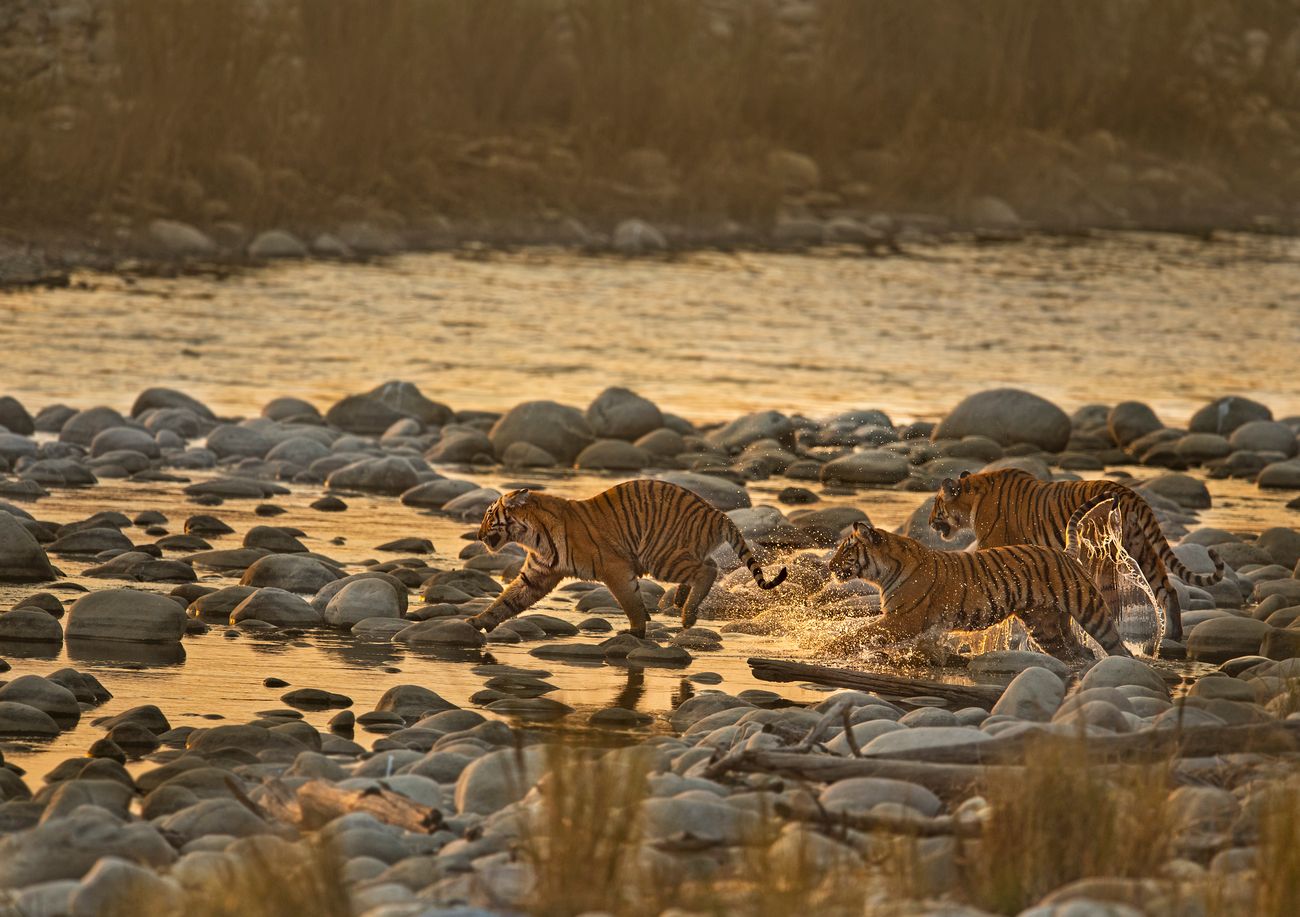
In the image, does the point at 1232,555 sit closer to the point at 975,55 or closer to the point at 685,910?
the point at 685,910

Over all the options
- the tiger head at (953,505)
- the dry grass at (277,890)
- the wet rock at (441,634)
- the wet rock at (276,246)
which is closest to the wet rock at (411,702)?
the wet rock at (441,634)

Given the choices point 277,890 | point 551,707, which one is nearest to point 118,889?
point 277,890

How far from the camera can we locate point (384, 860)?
210 inches

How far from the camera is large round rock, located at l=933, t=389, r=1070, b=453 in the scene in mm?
15031

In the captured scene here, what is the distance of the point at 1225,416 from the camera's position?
621 inches

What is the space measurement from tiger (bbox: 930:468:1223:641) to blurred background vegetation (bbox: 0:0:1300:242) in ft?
51.4

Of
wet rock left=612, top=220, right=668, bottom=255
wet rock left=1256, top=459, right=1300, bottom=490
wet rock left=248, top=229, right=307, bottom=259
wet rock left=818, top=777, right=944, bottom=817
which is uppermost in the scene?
wet rock left=612, top=220, right=668, bottom=255

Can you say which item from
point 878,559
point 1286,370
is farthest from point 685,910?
point 1286,370

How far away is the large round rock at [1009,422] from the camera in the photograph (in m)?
15.0

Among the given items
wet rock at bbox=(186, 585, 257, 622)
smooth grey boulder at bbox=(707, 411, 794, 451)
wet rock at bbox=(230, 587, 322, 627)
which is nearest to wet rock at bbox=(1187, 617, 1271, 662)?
wet rock at bbox=(230, 587, 322, 627)

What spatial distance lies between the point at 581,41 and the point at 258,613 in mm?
22496

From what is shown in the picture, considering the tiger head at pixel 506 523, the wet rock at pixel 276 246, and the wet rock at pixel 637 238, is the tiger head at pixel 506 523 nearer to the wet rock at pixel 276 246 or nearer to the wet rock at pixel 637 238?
the wet rock at pixel 276 246

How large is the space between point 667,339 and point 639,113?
10465 mm

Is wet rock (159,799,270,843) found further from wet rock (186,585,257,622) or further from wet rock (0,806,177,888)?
wet rock (186,585,257,622)
